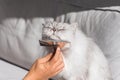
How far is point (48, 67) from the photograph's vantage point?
3.37ft

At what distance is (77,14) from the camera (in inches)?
55.1

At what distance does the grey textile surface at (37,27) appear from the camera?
126cm

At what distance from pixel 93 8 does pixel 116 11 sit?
0.12 m

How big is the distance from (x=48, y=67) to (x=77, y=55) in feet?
0.49

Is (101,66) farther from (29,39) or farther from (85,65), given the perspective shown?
(29,39)

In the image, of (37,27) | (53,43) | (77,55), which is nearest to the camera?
(53,43)

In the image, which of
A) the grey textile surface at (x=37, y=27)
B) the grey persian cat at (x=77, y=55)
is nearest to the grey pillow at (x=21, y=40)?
the grey textile surface at (x=37, y=27)

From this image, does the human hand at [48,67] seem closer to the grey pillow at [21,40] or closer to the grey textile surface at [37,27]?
the grey textile surface at [37,27]

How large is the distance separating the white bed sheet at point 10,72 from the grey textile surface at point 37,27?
4 centimetres

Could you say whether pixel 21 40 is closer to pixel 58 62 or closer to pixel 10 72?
pixel 10 72

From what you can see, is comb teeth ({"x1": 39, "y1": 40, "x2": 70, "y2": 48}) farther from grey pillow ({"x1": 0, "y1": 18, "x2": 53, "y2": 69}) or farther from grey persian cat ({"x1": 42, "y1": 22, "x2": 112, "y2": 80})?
grey pillow ({"x1": 0, "y1": 18, "x2": 53, "y2": 69})

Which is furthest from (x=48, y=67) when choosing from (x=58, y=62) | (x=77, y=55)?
(x=77, y=55)

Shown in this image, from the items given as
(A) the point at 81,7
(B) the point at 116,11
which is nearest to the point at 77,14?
(A) the point at 81,7

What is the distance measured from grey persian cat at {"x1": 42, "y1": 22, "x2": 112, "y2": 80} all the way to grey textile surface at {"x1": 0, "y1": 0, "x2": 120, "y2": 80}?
0.28 ft
